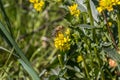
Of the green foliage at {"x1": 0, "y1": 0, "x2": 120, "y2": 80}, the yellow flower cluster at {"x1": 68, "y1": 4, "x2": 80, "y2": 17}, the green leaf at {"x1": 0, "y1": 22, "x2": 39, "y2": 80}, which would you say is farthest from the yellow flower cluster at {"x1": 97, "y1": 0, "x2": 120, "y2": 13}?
the green leaf at {"x1": 0, "y1": 22, "x2": 39, "y2": 80}

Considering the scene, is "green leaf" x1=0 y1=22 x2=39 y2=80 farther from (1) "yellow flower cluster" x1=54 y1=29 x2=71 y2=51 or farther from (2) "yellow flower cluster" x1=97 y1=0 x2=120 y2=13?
(2) "yellow flower cluster" x1=97 y1=0 x2=120 y2=13

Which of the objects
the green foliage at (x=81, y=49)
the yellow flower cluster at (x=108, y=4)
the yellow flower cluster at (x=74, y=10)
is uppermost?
the yellow flower cluster at (x=108, y=4)

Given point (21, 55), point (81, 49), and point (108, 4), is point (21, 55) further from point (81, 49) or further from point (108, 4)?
point (108, 4)

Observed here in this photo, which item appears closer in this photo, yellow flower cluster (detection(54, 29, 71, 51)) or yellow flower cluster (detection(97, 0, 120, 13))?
yellow flower cluster (detection(97, 0, 120, 13))

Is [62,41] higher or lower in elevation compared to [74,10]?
lower

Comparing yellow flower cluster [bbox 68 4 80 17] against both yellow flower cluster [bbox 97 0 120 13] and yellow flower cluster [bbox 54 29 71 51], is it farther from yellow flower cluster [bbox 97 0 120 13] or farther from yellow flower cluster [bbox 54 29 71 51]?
yellow flower cluster [bbox 97 0 120 13]

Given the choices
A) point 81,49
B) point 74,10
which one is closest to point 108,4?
point 74,10

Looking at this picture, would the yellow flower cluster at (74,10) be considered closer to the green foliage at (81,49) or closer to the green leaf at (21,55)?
the green foliage at (81,49)

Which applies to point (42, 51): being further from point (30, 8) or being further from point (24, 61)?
point (24, 61)

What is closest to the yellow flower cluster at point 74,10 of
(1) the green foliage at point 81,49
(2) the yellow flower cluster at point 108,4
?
(1) the green foliage at point 81,49

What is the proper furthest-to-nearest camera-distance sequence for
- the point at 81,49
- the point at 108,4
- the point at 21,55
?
the point at 81,49
the point at 21,55
the point at 108,4

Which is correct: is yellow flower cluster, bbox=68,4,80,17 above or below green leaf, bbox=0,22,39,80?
above

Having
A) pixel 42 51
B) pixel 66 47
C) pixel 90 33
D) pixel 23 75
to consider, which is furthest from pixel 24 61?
pixel 42 51

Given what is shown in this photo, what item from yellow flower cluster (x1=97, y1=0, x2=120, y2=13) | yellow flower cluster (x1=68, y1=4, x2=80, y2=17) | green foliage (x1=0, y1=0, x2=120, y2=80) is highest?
yellow flower cluster (x1=97, y1=0, x2=120, y2=13)
